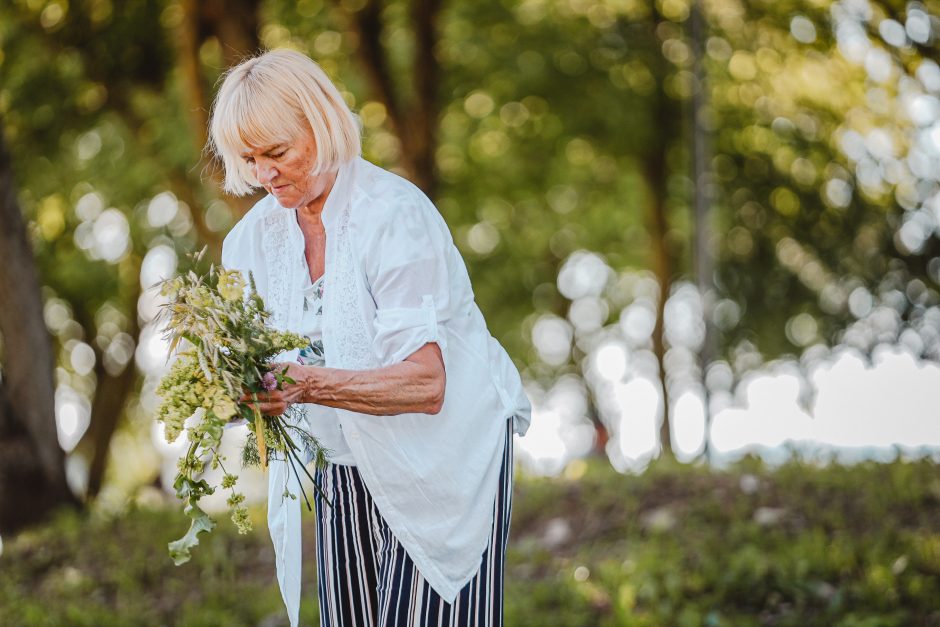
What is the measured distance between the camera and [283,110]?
289 centimetres

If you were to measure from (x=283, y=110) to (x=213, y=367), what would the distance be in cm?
67

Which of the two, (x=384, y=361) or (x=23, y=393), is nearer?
(x=384, y=361)

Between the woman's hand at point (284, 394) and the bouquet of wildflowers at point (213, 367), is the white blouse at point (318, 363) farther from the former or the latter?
the woman's hand at point (284, 394)

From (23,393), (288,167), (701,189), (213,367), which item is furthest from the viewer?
(701,189)

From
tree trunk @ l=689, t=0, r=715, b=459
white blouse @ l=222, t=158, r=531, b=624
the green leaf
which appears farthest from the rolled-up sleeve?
tree trunk @ l=689, t=0, r=715, b=459

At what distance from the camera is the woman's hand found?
270 cm

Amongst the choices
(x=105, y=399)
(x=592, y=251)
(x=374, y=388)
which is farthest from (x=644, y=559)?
(x=592, y=251)

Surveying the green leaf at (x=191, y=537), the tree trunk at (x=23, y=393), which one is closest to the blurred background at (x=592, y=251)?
the tree trunk at (x=23, y=393)

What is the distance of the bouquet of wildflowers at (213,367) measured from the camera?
2688 mm

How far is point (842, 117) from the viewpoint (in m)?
14.3

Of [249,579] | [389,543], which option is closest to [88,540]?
[249,579]

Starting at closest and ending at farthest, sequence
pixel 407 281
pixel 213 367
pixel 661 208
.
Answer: pixel 213 367
pixel 407 281
pixel 661 208

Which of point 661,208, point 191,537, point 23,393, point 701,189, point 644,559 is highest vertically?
point 701,189

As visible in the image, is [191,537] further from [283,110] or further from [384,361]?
[283,110]
